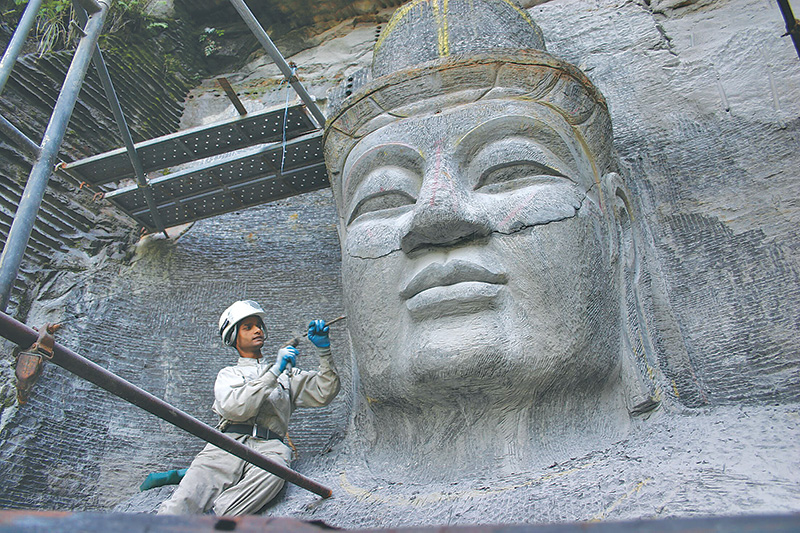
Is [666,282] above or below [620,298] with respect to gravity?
above

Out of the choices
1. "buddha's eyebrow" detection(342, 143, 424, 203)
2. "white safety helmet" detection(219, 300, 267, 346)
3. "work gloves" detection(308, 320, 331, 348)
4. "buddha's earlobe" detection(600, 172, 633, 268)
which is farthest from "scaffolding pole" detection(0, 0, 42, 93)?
"buddha's earlobe" detection(600, 172, 633, 268)

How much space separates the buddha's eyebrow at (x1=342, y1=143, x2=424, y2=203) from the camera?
322 centimetres

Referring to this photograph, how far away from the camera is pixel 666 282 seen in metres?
3.73

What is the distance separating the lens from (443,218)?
2844 mm

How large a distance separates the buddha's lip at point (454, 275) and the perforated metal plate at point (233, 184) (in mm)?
1645

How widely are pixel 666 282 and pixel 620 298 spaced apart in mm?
638

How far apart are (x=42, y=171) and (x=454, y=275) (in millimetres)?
1752

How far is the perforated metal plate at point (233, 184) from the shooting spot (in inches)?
168

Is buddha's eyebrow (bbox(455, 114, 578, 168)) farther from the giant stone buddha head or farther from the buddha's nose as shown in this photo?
the buddha's nose

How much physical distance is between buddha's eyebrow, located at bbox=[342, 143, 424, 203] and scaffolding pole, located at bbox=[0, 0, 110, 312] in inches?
52.3

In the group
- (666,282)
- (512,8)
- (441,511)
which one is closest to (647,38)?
(512,8)

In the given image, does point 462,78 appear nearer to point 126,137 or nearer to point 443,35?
point 443,35

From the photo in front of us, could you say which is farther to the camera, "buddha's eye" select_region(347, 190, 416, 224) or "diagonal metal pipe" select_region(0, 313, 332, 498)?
"buddha's eye" select_region(347, 190, 416, 224)

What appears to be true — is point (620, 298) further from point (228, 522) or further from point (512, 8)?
point (228, 522)
